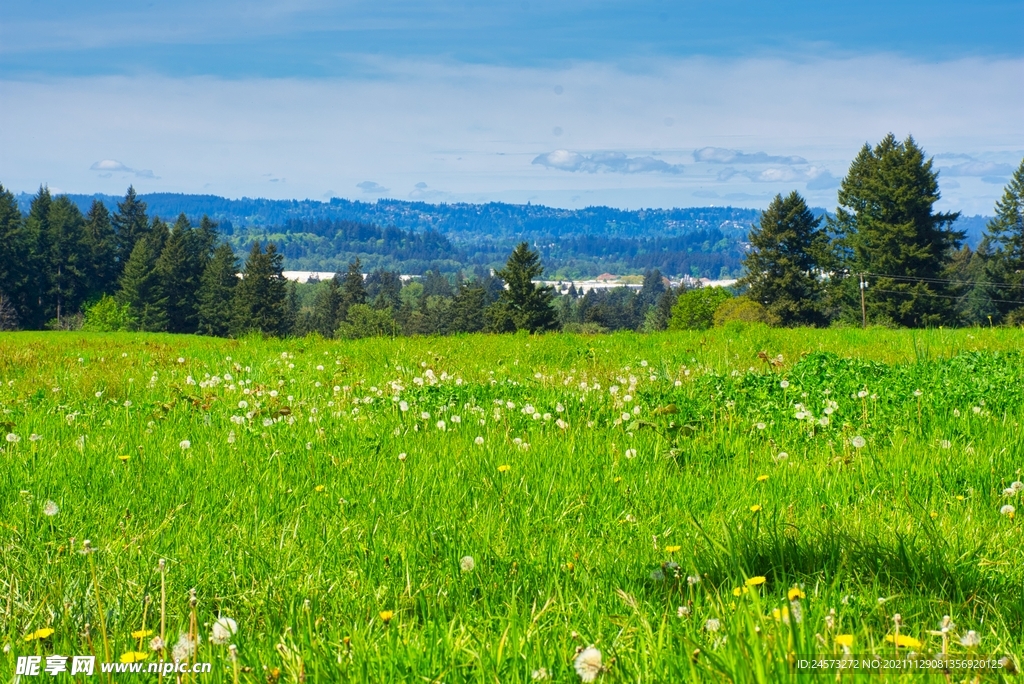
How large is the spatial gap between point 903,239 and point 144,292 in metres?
89.9

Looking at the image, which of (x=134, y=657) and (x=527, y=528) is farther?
(x=527, y=528)

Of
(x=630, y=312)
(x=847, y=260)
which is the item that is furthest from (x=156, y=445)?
(x=630, y=312)

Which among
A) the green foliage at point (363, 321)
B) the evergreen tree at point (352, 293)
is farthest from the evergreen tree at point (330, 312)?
the green foliage at point (363, 321)

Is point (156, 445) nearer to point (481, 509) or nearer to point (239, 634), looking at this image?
point (481, 509)

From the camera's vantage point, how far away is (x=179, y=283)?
349 ft

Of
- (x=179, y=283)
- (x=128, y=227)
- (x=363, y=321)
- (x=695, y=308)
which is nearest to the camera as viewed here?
(x=695, y=308)

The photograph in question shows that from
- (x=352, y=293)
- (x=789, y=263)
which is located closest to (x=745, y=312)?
(x=789, y=263)

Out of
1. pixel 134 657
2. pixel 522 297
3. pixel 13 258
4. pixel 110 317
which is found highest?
pixel 13 258

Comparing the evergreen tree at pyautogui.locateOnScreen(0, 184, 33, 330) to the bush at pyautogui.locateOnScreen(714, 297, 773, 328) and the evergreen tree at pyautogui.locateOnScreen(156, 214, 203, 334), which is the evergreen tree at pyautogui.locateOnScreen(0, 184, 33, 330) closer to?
the evergreen tree at pyautogui.locateOnScreen(156, 214, 203, 334)

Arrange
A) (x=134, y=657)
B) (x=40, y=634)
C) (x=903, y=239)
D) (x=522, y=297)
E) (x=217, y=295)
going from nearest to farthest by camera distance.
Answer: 1. (x=134, y=657)
2. (x=40, y=634)
3. (x=903, y=239)
4. (x=522, y=297)
5. (x=217, y=295)

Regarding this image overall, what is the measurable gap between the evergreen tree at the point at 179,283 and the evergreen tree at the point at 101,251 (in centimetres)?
1127

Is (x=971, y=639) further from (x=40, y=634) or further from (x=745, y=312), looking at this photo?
(x=745, y=312)

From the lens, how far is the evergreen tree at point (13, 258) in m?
98.1

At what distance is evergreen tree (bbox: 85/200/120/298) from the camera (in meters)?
112
